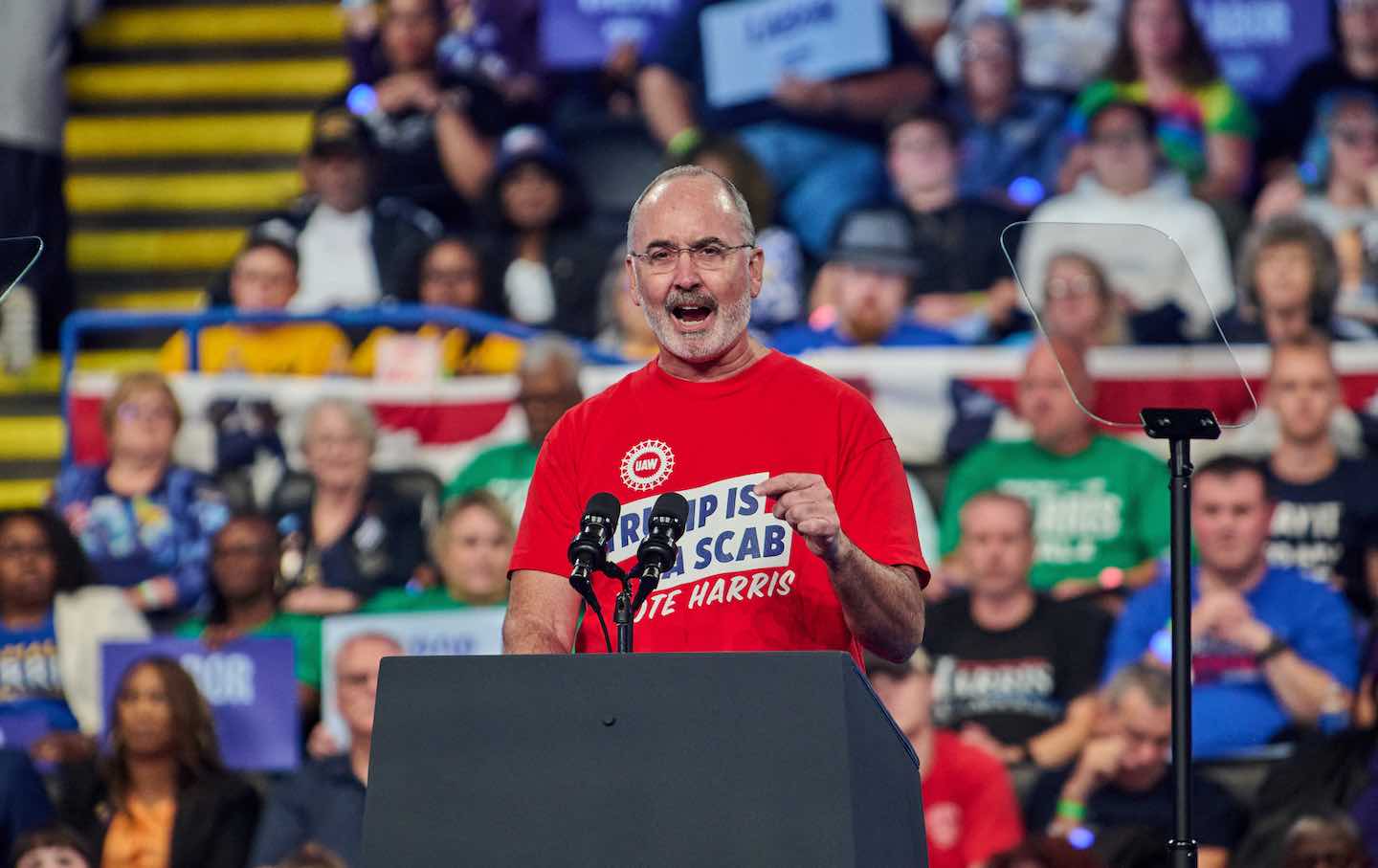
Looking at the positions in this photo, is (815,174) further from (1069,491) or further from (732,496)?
(732,496)

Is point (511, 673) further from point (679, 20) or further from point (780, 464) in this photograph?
point (679, 20)

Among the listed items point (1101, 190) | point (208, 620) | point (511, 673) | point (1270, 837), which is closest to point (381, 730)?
point (511, 673)

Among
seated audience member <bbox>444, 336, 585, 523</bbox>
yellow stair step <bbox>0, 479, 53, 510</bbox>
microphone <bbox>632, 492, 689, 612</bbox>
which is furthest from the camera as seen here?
yellow stair step <bbox>0, 479, 53, 510</bbox>

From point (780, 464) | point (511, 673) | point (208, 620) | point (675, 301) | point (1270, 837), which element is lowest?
point (1270, 837)

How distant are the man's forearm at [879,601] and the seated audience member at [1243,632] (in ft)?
9.44

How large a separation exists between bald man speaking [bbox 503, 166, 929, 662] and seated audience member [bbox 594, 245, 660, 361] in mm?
3566

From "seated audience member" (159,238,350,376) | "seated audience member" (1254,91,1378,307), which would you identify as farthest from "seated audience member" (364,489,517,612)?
"seated audience member" (1254,91,1378,307)

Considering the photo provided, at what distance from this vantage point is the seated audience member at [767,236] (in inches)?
270

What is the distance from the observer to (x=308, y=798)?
5.82 metres

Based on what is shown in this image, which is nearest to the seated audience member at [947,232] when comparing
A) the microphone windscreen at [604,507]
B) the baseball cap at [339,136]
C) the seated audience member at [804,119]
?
the seated audience member at [804,119]

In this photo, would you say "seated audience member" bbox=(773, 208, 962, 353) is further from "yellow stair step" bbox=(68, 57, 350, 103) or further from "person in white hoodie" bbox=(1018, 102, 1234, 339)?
"yellow stair step" bbox=(68, 57, 350, 103)

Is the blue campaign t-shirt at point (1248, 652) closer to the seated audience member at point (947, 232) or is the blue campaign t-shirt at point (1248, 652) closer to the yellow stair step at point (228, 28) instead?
the seated audience member at point (947, 232)

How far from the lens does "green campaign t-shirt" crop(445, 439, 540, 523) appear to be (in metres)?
6.27

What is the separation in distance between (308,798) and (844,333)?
7.08 ft
